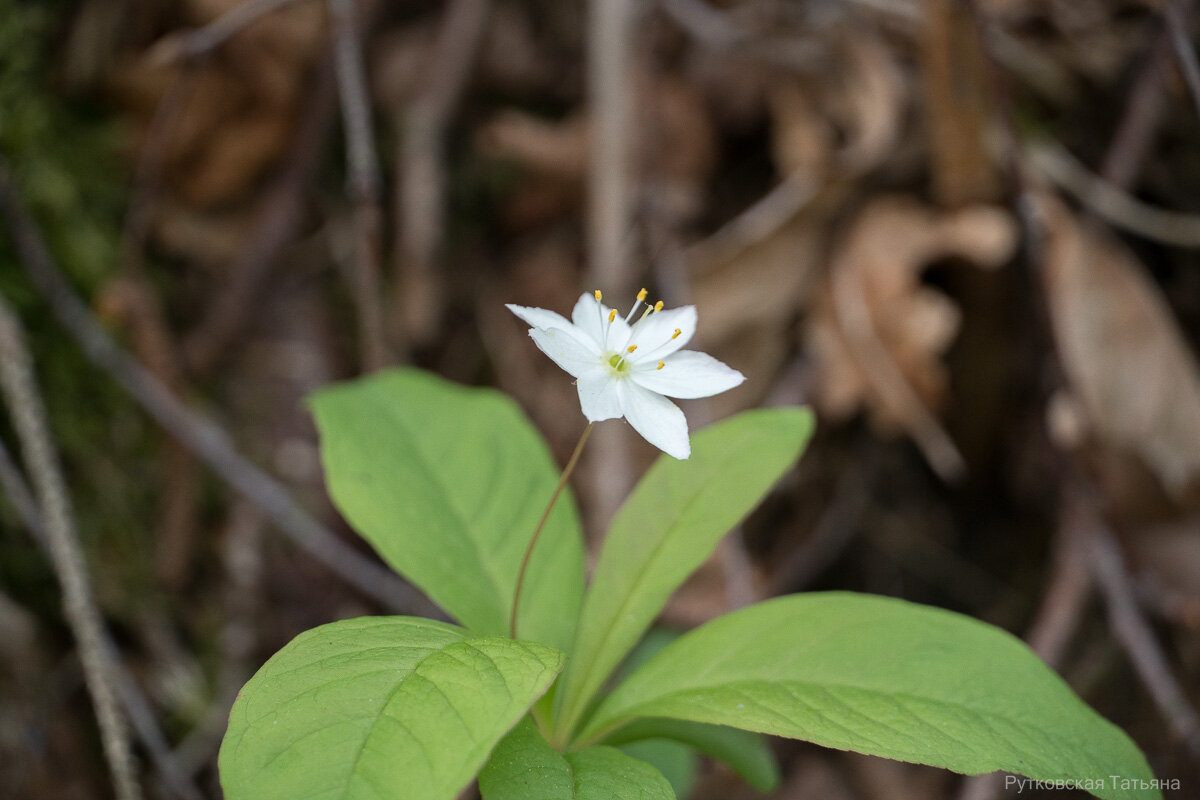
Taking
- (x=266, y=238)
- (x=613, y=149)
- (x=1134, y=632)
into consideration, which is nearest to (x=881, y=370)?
(x=1134, y=632)

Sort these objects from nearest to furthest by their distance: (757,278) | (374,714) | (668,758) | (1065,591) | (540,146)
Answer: (374,714)
(668,758)
(1065,591)
(757,278)
(540,146)

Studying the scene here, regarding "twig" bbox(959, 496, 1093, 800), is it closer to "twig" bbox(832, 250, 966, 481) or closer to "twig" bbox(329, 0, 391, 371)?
"twig" bbox(832, 250, 966, 481)

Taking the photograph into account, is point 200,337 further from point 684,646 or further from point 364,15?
point 684,646

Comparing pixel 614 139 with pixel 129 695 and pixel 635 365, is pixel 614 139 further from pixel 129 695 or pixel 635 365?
pixel 129 695

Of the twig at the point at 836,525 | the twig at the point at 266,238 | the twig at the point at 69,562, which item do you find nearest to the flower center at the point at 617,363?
the twig at the point at 69,562

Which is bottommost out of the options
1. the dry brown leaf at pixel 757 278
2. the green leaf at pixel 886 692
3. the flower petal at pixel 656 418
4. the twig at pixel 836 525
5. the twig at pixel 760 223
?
the twig at pixel 836 525

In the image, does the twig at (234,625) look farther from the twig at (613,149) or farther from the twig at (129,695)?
the twig at (613,149)
